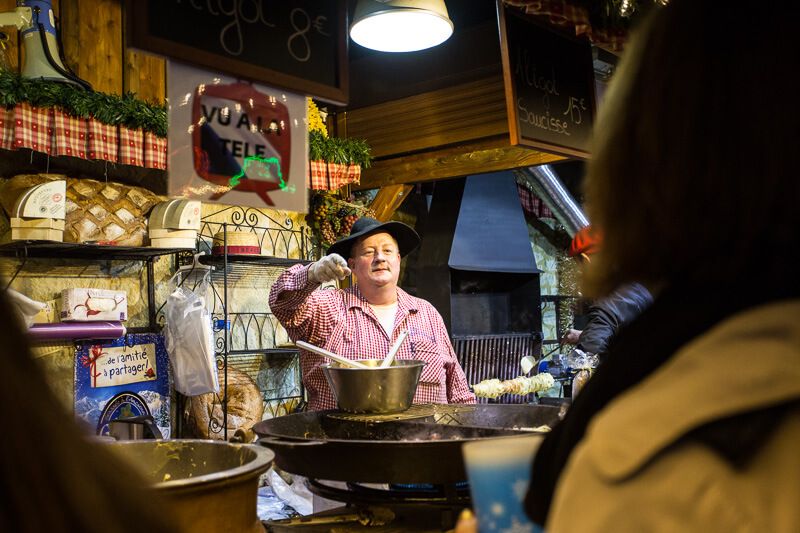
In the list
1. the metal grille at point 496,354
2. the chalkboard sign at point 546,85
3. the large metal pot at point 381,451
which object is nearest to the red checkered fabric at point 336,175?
the metal grille at point 496,354

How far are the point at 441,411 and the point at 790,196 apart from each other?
1766mm

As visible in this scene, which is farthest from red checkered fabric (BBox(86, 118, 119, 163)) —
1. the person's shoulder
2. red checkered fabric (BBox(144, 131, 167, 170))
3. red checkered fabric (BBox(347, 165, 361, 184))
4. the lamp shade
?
the person's shoulder

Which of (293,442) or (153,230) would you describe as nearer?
(293,442)

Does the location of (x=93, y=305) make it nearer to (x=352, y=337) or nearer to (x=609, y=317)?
(x=352, y=337)

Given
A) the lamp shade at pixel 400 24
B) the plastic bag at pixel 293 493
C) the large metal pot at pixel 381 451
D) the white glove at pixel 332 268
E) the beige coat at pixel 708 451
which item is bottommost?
the plastic bag at pixel 293 493

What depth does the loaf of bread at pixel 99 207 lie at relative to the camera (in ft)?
12.8

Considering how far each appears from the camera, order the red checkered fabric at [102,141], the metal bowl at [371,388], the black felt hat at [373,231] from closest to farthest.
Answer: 1. the metal bowl at [371,388]
2. the black felt hat at [373,231]
3. the red checkered fabric at [102,141]

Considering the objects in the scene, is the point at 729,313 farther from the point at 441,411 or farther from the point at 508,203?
the point at 508,203

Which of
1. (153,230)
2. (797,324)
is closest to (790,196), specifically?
(797,324)

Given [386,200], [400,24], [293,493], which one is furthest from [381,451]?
[386,200]

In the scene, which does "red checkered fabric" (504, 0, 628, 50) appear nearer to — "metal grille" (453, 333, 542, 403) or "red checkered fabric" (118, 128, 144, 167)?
"red checkered fabric" (118, 128, 144, 167)

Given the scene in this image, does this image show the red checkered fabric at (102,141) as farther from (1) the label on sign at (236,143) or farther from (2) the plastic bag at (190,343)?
(1) the label on sign at (236,143)

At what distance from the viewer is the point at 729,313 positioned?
633 mm

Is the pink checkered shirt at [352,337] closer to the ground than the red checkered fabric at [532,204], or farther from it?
closer to the ground
